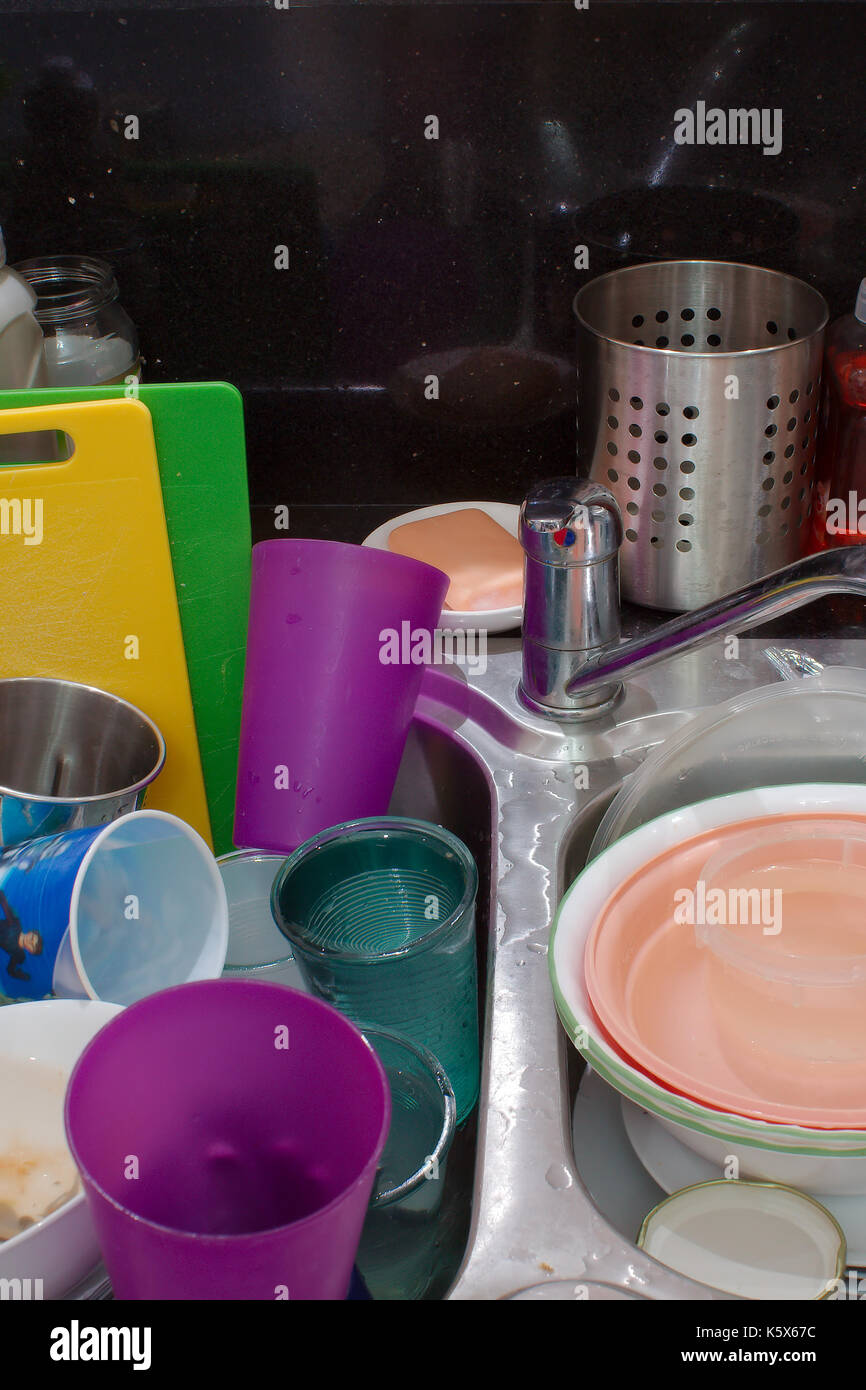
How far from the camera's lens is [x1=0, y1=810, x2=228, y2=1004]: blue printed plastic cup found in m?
0.62

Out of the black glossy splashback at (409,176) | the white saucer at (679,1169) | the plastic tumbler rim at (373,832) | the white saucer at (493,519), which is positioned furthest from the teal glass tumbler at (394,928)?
the black glossy splashback at (409,176)

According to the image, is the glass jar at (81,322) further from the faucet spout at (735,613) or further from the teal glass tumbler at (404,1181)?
the teal glass tumbler at (404,1181)

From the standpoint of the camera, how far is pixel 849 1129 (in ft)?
Result: 1.80

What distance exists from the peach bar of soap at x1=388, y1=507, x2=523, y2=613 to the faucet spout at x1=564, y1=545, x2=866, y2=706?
13 cm

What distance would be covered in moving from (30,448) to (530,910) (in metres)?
0.44

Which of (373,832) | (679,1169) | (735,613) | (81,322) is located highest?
(81,322)

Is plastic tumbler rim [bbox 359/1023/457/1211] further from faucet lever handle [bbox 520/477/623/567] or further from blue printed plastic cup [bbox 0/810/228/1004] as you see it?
faucet lever handle [bbox 520/477/623/567]

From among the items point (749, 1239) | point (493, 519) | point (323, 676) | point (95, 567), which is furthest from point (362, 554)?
point (749, 1239)

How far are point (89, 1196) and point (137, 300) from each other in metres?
0.76

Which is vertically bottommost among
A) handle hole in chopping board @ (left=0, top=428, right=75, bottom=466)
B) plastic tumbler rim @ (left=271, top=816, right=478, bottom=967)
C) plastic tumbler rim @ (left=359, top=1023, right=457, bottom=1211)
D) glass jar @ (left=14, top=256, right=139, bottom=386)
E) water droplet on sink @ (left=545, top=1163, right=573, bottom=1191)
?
water droplet on sink @ (left=545, top=1163, right=573, bottom=1191)

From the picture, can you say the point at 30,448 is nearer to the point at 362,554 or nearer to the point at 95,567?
the point at 95,567

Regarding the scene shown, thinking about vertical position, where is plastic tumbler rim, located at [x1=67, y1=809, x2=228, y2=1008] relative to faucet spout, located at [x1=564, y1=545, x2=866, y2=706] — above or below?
below

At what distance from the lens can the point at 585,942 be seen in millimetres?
644

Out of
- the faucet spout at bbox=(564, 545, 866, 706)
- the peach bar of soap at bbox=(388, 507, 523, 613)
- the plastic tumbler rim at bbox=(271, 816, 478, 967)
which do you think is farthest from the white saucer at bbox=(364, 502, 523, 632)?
the plastic tumbler rim at bbox=(271, 816, 478, 967)
